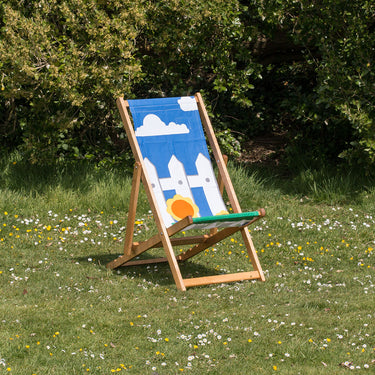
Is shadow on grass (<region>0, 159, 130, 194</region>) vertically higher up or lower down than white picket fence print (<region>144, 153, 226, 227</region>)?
lower down

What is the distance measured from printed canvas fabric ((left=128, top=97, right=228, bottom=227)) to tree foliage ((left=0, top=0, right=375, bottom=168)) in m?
1.46

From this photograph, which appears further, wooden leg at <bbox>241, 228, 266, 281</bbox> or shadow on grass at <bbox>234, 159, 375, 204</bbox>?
shadow on grass at <bbox>234, 159, 375, 204</bbox>

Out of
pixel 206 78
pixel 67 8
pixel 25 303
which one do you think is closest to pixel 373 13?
pixel 206 78

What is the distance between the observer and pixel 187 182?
539 centimetres

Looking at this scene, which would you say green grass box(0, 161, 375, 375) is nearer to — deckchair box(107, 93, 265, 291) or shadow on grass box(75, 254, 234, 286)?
shadow on grass box(75, 254, 234, 286)

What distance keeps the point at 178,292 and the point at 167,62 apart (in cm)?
386

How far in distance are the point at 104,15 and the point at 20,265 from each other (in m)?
2.76

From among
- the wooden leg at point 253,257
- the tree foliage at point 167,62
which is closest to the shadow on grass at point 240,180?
the tree foliage at point 167,62

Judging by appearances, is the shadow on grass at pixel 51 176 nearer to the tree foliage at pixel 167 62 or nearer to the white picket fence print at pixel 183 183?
the tree foliage at pixel 167 62

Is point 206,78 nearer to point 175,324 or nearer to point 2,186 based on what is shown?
point 2,186

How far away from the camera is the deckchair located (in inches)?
203

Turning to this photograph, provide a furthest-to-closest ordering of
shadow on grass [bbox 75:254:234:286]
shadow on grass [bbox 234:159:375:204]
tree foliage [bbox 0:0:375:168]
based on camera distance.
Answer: shadow on grass [bbox 234:159:375:204] → tree foliage [bbox 0:0:375:168] → shadow on grass [bbox 75:254:234:286]

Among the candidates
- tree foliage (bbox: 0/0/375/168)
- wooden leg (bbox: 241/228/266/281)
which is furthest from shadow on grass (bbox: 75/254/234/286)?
tree foliage (bbox: 0/0/375/168)

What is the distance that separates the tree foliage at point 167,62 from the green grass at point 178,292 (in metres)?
0.67
